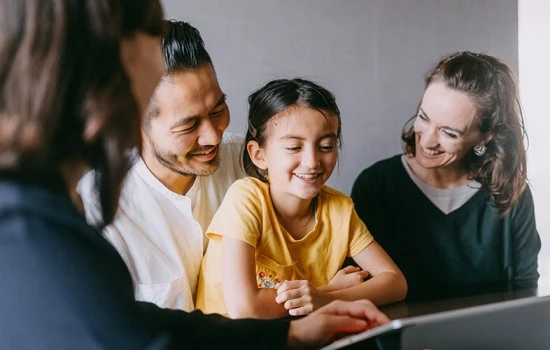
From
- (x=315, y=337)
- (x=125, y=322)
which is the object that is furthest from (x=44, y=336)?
(x=315, y=337)

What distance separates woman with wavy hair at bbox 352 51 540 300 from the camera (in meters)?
1.28

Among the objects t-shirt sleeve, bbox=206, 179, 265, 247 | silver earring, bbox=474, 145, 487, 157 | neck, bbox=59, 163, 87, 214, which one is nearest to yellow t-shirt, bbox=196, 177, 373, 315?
t-shirt sleeve, bbox=206, 179, 265, 247

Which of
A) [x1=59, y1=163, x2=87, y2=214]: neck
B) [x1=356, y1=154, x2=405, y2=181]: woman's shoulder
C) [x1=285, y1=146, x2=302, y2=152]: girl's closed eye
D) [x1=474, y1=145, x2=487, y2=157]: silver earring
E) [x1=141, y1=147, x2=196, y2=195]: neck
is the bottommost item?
[x1=356, y1=154, x2=405, y2=181]: woman's shoulder

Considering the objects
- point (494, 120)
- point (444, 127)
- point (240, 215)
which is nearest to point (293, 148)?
point (240, 215)

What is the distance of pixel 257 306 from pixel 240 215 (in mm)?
137

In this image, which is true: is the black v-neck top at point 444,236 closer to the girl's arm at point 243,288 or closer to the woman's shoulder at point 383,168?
the woman's shoulder at point 383,168

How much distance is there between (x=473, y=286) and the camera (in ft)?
4.30

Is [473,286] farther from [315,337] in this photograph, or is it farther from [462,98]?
[315,337]

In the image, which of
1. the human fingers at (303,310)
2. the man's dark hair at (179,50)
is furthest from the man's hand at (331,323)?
the man's dark hair at (179,50)

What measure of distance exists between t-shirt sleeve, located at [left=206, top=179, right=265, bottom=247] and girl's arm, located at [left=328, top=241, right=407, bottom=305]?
0.15 m

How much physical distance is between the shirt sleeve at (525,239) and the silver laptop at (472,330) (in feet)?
1.41

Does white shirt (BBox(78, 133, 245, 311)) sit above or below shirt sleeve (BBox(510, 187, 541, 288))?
above

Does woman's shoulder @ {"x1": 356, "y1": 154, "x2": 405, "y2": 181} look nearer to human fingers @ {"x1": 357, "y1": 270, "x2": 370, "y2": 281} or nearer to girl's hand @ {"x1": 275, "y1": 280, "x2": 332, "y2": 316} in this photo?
human fingers @ {"x1": 357, "y1": 270, "x2": 370, "y2": 281}

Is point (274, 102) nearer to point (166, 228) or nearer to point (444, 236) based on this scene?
point (166, 228)
